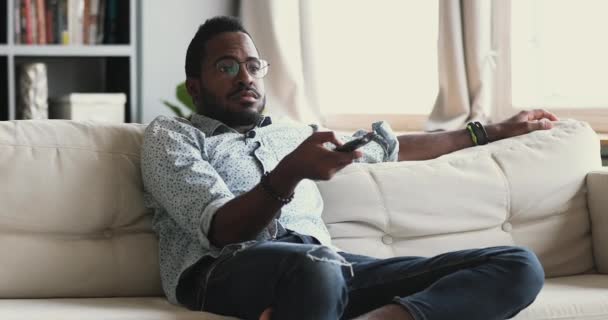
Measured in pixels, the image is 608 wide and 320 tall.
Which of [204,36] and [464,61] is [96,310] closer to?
[204,36]

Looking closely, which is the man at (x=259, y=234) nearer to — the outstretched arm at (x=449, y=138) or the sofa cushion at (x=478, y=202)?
the sofa cushion at (x=478, y=202)

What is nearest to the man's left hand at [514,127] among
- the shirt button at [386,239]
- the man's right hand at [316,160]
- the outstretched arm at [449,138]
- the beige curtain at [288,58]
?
the outstretched arm at [449,138]

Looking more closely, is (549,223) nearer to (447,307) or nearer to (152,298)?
(447,307)

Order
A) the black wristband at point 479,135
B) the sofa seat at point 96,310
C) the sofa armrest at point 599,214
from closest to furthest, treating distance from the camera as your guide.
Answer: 1. the sofa seat at point 96,310
2. the sofa armrest at point 599,214
3. the black wristband at point 479,135

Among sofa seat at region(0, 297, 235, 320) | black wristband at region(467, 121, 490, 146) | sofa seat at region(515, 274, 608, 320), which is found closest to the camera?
sofa seat at region(0, 297, 235, 320)

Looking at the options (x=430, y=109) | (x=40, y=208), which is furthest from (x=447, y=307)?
(x=430, y=109)

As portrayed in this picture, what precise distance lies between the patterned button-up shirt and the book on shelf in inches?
69.2

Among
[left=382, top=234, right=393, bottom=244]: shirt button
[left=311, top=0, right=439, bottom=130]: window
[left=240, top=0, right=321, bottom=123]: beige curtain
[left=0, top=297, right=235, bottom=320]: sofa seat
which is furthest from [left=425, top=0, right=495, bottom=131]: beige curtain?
[left=0, top=297, right=235, bottom=320]: sofa seat

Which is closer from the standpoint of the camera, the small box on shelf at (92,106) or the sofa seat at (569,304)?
the sofa seat at (569,304)

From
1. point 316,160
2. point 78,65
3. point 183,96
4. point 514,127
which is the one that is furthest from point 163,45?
point 316,160

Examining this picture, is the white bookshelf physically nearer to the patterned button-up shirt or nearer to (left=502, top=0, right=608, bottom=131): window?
(left=502, top=0, right=608, bottom=131): window

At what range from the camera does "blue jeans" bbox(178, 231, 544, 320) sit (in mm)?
1666

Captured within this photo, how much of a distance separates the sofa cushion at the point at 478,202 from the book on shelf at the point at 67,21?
6.10ft

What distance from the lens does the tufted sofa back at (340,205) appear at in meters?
2.05
